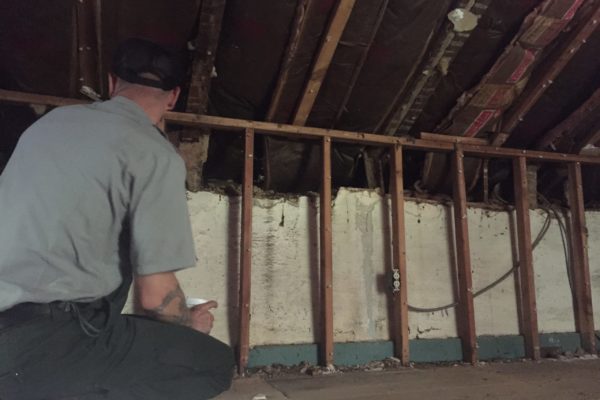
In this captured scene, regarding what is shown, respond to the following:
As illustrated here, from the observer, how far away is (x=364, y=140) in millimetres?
2855

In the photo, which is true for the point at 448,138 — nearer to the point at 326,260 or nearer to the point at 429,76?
the point at 429,76

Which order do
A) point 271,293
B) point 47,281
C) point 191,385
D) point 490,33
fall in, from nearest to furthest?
point 47,281 → point 191,385 → point 490,33 → point 271,293

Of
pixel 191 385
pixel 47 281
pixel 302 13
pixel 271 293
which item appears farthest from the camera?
pixel 271 293

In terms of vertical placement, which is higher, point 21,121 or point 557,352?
point 21,121

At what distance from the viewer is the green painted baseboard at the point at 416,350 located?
2586 millimetres

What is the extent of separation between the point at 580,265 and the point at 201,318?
3014 millimetres

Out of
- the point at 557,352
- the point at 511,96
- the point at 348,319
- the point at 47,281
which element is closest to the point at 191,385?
the point at 47,281

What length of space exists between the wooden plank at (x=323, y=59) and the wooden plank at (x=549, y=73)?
1.27m

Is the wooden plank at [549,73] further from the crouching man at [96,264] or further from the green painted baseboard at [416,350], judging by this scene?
the crouching man at [96,264]

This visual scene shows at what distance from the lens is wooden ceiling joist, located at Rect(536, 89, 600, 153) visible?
2.92 metres

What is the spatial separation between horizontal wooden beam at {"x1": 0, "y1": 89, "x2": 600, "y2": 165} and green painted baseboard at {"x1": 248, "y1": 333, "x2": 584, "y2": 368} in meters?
1.18

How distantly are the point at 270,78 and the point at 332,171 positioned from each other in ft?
2.53

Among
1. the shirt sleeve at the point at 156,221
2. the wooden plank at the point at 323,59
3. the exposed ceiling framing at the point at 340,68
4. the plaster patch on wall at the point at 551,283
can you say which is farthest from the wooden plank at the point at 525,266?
the shirt sleeve at the point at 156,221

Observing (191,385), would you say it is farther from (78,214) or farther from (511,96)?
(511,96)
